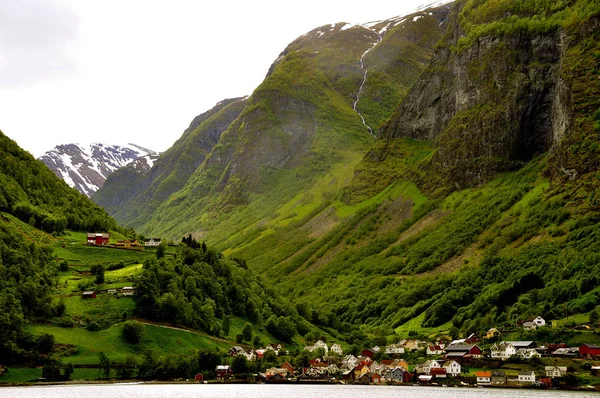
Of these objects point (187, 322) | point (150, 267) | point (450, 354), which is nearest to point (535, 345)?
point (450, 354)

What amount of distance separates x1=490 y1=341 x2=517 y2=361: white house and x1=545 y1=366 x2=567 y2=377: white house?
17477mm

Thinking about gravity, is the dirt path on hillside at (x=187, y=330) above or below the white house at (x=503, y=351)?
above

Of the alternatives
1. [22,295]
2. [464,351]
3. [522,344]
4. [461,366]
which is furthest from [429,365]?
[22,295]

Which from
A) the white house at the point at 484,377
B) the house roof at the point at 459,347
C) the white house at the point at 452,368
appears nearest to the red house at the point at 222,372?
the white house at the point at 452,368

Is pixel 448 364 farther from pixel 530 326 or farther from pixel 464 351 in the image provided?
pixel 530 326

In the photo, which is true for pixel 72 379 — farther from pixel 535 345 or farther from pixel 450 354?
pixel 535 345

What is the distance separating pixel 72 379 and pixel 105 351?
12.5 m

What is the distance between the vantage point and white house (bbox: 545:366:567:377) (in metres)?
151

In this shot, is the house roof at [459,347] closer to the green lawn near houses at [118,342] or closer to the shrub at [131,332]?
the green lawn near houses at [118,342]

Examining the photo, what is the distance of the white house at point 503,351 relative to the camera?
564 ft

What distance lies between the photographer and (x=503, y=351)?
173750 mm

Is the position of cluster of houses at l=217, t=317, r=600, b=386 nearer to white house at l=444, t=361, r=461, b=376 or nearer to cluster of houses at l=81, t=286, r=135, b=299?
white house at l=444, t=361, r=461, b=376

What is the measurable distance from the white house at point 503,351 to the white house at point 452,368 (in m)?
10.1

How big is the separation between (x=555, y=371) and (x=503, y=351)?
73.5ft
